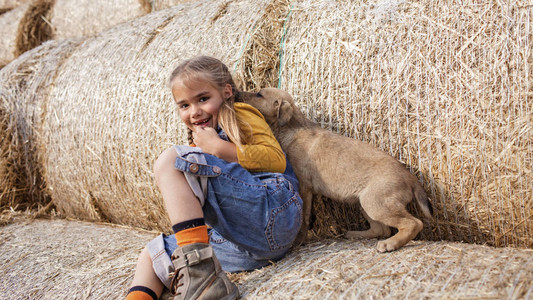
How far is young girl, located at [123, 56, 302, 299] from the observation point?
192 cm

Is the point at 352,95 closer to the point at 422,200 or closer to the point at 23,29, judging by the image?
the point at 422,200

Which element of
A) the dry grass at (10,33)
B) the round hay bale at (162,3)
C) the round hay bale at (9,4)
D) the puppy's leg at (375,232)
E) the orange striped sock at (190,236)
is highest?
the round hay bale at (9,4)

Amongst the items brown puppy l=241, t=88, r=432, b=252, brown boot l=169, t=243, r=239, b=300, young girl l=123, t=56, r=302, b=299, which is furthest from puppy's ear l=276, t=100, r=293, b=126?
brown boot l=169, t=243, r=239, b=300

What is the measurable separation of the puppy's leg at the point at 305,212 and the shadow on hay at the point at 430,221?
0.19 meters

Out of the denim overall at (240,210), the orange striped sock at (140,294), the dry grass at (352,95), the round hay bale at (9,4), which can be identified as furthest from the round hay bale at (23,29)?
the orange striped sock at (140,294)

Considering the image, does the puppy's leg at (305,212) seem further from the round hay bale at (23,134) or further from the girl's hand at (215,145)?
the round hay bale at (23,134)

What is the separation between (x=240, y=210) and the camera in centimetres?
211

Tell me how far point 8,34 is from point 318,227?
5335 mm

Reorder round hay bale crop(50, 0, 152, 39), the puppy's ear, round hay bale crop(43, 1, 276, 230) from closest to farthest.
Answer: the puppy's ear
round hay bale crop(43, 1, 276, 230)
round hay bale crop(50, 0, 152, 39)

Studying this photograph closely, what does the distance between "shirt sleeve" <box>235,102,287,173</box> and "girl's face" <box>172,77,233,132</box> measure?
0.13m

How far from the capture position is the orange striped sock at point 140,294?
6.90ft

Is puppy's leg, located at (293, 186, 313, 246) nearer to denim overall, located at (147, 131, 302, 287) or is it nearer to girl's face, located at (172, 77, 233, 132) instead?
denim overall, located at (147, 131, 302, 287)

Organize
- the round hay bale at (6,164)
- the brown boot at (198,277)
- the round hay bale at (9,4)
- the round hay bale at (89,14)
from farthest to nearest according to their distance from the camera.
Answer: the round hay bale at (9,4), the round hay bale at (89,14), the round hay bale at (6,164), the brown boot at (198,277)

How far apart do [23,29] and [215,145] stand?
197 inches
